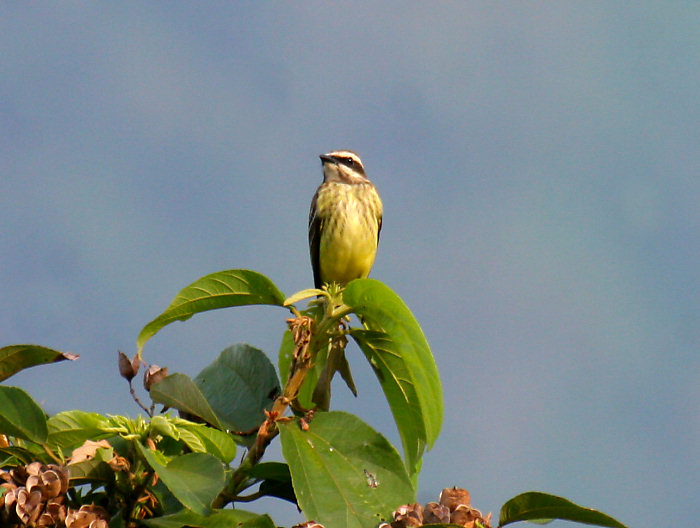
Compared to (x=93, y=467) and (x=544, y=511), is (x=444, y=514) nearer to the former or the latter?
(x=544, y=511)

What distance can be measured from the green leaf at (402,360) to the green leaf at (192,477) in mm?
716

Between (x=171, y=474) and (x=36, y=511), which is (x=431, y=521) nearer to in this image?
(x=171, y=474)

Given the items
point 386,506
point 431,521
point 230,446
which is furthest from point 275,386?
point 431,521

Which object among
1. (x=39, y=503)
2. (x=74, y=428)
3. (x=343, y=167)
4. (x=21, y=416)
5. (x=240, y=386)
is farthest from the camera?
(x=343, y=167)

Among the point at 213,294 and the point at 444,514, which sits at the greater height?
the point at 213,294

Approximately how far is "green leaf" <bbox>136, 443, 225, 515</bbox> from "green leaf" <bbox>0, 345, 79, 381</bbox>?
0.46 metres

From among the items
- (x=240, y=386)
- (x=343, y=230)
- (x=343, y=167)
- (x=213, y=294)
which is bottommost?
(x=240, y=386)

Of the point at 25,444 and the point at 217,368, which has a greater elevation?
the point at 217,368

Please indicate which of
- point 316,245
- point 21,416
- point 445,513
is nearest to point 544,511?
point 445,513

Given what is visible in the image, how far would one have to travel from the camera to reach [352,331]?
10.8 ft

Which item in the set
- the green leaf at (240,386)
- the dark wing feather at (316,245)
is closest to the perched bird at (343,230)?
the dark wing feather at (316,245)

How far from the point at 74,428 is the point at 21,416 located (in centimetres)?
19

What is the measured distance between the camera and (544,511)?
8.80 feet

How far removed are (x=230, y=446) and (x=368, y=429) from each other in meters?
0.45
